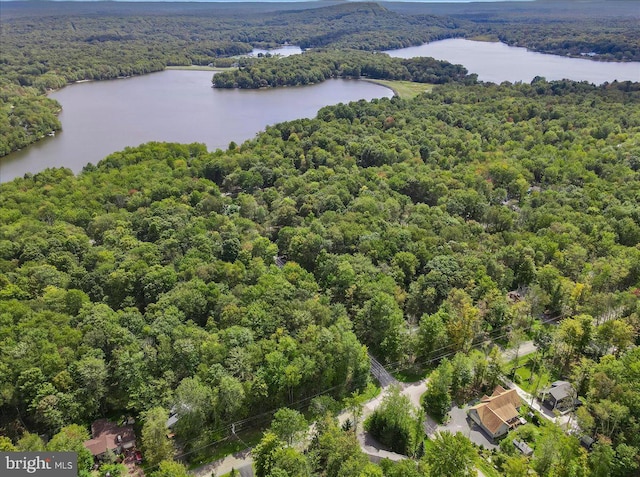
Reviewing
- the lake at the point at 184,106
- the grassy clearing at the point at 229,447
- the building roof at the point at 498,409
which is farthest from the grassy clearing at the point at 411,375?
the lake at the point at 184,106

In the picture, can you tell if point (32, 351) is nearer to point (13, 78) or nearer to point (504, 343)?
point (504, 343)

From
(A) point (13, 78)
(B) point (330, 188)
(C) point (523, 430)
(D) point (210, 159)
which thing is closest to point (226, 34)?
(A) point (13, 78)

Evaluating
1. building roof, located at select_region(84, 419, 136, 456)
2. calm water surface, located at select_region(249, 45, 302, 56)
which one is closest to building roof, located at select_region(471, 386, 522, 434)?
building roof, located at select_region(84, 419, 136, 456)

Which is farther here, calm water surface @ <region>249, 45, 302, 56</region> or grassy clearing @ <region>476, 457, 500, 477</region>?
calm water surface @ <region>249, 45, 302, 56</region>

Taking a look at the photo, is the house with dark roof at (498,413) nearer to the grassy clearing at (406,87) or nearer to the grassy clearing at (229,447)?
the grassy clearing at (229,447)

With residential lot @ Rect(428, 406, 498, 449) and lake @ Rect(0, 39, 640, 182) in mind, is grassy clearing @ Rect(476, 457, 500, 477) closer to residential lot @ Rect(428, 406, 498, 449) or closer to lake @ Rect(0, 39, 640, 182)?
residential lot @ Rect(428, 406, 498, 449)

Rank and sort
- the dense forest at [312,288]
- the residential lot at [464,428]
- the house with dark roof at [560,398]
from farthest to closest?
1. the house with dark roof at [560,398]
2. the residential lot at [464,428]
3. the dense forest at [312,288]

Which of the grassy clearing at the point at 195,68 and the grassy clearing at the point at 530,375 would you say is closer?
the grassy clearing at the point at 530,375
